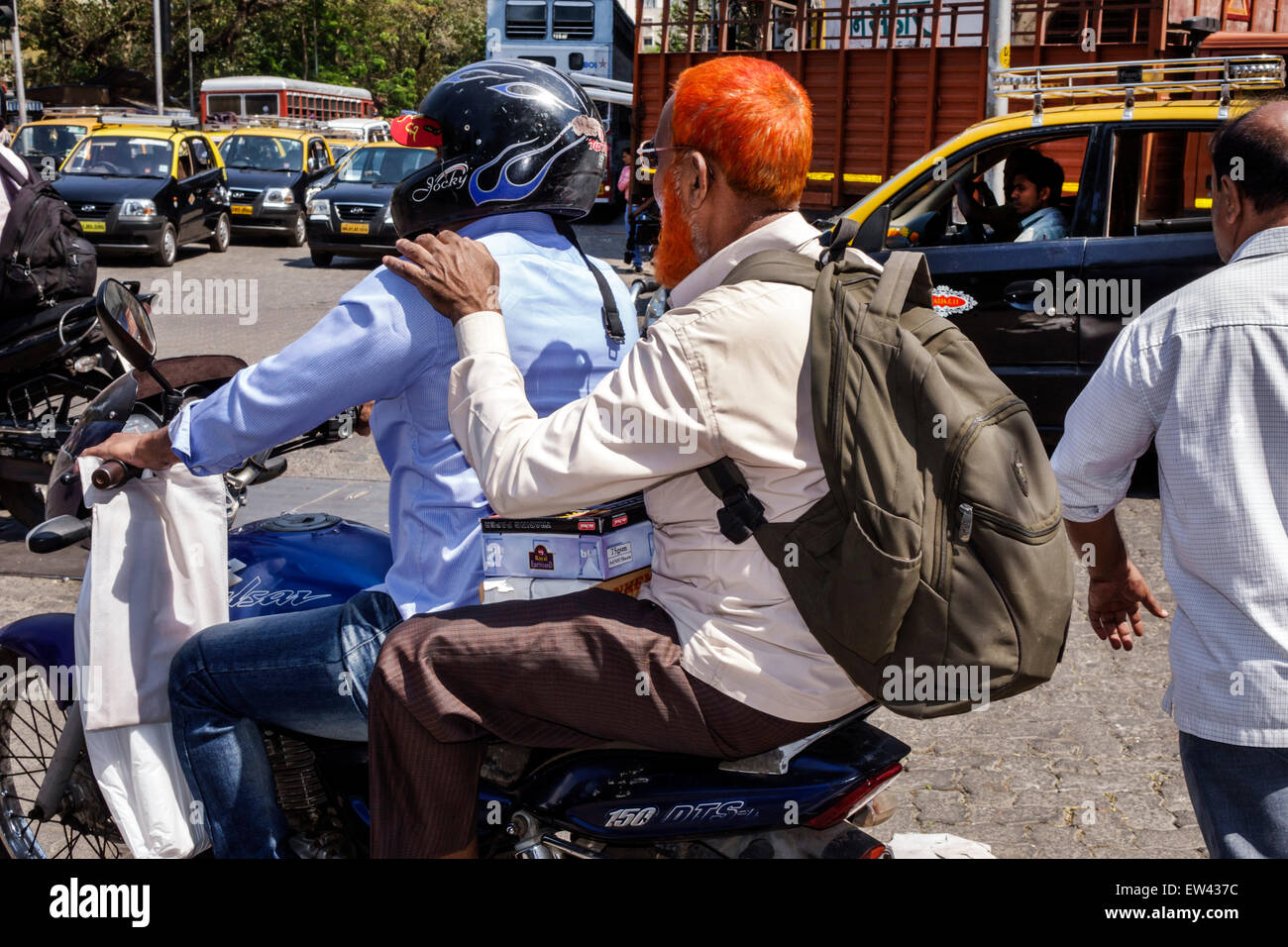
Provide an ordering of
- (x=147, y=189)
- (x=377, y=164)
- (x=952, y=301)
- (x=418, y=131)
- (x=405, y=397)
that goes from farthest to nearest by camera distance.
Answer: (x=377, y=164) → (x=147, y=189) → (x=952, y=301) → (x=418, y=131) → (x=405, y=397)

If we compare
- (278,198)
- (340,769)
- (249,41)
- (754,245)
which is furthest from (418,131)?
(249,41)

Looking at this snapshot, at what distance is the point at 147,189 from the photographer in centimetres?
1716

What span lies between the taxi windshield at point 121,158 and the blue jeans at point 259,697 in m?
16.6

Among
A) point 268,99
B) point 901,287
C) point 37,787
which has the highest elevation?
point 268,99

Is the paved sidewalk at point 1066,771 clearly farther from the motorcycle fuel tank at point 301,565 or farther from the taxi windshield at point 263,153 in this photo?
the taxi windshield at point 263,153

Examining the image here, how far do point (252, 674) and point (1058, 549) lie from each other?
144 centimetres

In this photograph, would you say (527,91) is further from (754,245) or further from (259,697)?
(259,697)

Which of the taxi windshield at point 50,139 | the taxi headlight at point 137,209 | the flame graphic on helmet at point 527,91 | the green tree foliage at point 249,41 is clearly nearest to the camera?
the flame graphic on helmet at point 527,91

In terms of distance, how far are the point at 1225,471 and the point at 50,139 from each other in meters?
21.1

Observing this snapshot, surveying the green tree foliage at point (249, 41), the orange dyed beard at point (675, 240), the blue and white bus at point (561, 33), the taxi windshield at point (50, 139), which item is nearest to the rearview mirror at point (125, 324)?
the orange dyed beard at point (675, 240)

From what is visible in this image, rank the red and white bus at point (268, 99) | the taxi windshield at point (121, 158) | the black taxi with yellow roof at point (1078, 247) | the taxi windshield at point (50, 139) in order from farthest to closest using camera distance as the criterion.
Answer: the red and white bus at point (268, 99)
the taxi windshield at point (50, 139)
the taxi windshield at point (121, 158)
the black taxi with yellow roof at point (1078, 247)

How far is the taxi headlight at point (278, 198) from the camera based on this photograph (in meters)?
20.0

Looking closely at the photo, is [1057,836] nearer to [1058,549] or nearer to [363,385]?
[1058,549]

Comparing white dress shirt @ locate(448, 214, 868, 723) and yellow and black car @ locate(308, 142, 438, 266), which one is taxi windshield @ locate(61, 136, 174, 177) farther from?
white dress shirt @ locate(448, 214, 868, 723)
